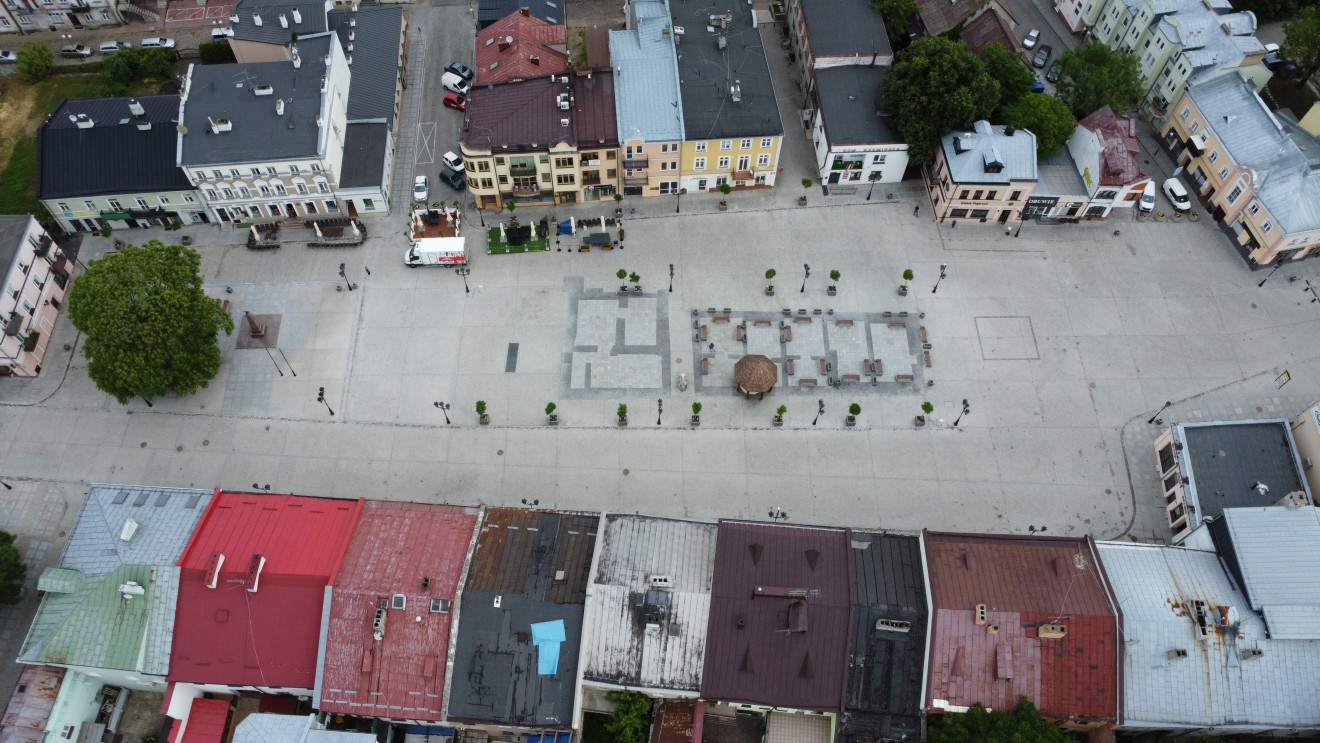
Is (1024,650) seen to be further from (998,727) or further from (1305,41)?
(1305,41)

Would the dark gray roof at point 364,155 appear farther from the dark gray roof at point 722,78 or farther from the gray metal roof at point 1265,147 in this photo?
the gray metal roof at point 1265,147

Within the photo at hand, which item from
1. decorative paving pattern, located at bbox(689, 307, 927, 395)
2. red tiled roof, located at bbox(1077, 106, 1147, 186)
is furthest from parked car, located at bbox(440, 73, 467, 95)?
red tiled roof, located at bbox(1077, 106, 1147, 186)

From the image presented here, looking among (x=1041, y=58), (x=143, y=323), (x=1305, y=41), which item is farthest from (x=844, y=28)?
(x=143, y=323)

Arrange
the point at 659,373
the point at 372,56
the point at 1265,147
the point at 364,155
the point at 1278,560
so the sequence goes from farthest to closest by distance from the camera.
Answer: the point at 372,56, the point at 364,155, the point at 1265,147, the point at 659,373, the point at 1278,560

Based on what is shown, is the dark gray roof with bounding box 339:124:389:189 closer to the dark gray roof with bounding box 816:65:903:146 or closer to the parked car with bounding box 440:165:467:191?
the parked car with bounding box 440:165:467:191

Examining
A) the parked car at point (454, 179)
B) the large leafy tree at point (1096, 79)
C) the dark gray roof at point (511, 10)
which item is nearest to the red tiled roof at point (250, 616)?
the parked car at point (454, 179)

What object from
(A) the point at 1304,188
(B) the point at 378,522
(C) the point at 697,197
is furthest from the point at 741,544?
(A) the point at 1304,188
